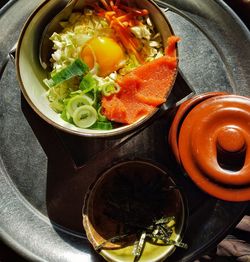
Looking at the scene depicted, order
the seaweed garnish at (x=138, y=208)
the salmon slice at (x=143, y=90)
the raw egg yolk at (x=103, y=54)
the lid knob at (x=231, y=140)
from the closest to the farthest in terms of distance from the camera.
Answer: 1. the lid knob at (x=231, y=140)
2. the salmon slice at (x=143, y=90)
3. the raw egg yolk at (x=103, y=54)
4. the seaweed garnish at (x=138, y=208)

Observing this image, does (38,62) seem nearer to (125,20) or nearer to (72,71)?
(72,71)

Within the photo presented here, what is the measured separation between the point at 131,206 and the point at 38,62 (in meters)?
0.86

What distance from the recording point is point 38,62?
7.82ft

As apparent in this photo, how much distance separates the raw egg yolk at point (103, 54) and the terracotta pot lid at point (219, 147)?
46 cm

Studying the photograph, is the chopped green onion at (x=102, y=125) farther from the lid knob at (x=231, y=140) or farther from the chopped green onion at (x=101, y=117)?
the lid knob at (x=231, y=140)

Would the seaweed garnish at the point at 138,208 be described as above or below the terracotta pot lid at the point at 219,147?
below

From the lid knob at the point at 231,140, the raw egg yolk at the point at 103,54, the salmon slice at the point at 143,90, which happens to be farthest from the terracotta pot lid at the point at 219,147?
the raw egg yolk at the point at 103,54

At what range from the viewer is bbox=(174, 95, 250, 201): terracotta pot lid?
211 cm

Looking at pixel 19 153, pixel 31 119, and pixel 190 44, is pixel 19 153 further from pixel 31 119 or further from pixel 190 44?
pixel 190 44

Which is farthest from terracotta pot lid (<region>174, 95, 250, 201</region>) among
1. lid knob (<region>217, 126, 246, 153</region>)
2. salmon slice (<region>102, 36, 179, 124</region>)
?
salmon slice (<region>102, 36, 179, 124</region>)

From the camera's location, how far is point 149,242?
2410 millimetres

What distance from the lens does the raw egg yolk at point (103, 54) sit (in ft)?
7.52

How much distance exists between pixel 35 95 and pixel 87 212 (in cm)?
63

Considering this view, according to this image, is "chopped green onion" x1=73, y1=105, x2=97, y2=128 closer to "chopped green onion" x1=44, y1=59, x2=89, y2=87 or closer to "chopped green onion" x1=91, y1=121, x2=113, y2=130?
"chopped green onion" x1=91, y1=121, x2=113, y2=130
